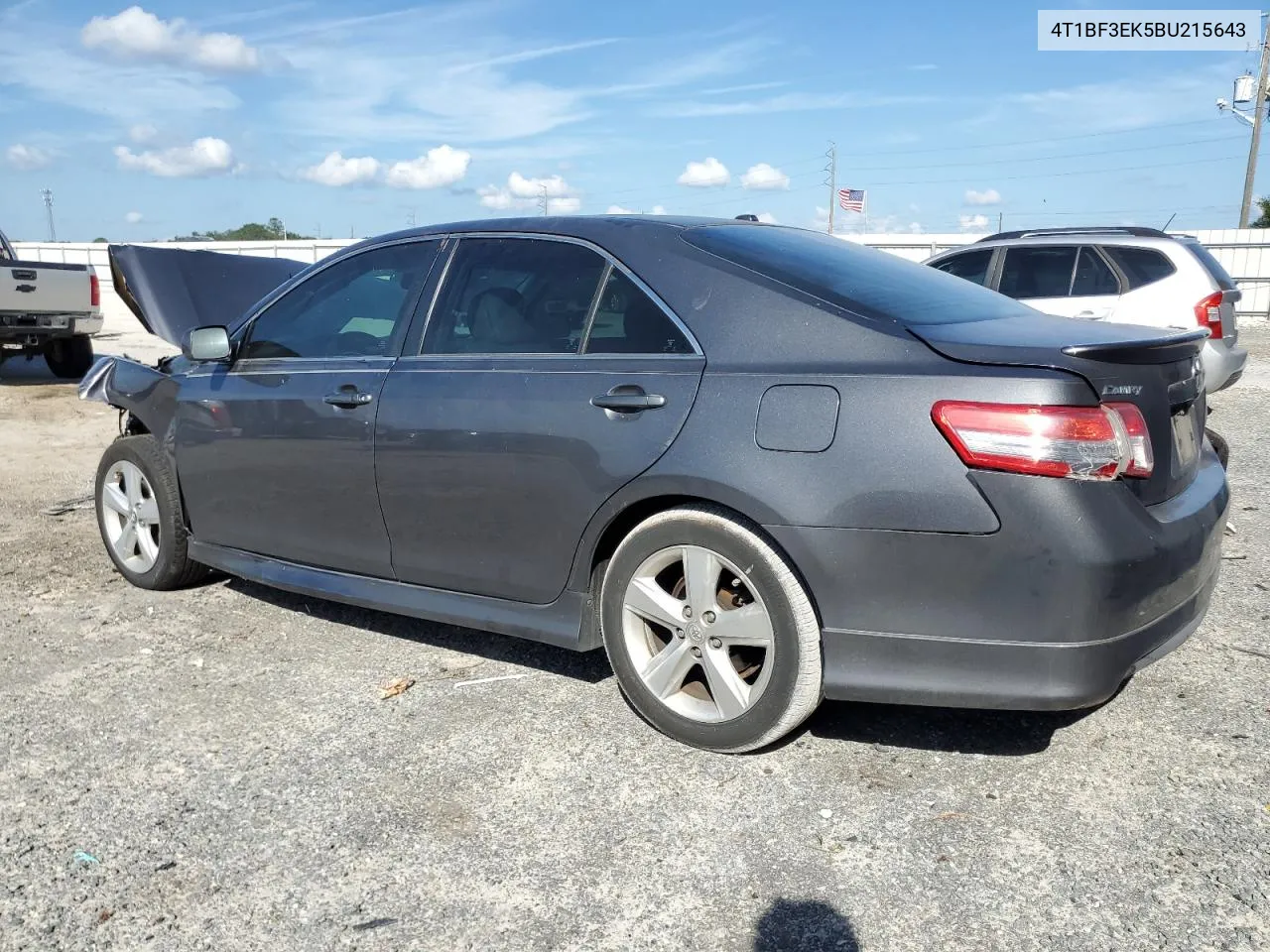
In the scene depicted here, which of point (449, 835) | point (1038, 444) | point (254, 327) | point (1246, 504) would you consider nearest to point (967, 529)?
point (1038, 444)

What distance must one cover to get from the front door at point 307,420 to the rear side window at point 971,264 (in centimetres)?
704

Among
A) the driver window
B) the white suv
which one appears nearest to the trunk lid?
the driver window

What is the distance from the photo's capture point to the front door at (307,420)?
13.2ft

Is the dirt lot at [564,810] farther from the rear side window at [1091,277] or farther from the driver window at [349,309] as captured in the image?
the rear side window at [1091,277]

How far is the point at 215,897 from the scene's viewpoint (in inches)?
102

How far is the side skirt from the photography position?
3.55m

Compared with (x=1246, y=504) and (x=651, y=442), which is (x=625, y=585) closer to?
(x=651, y=442)

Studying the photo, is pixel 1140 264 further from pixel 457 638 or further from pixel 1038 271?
pixel 457 638

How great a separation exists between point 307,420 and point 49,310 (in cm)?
1017

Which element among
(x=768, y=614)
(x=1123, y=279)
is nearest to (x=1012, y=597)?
(x=768, y=614)

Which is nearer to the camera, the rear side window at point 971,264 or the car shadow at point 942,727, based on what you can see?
the car shadow at point 942,727

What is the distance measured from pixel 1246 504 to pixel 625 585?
4.75 metres

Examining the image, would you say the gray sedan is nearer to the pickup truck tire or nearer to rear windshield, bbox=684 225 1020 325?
rear windshield, bbox=684 225 1020 325

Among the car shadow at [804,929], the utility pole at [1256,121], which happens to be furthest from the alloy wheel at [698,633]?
the utility pole at [1256,121]
